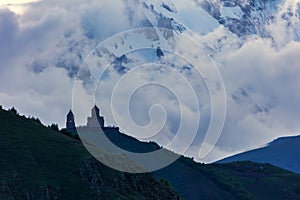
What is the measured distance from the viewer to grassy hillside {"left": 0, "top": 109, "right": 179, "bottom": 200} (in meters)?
102

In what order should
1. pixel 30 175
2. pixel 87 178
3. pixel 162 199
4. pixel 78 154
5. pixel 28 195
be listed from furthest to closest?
pixel 162 199
pixel 78 154
pixel 87 178
pixel 30 175
pixel 28 195

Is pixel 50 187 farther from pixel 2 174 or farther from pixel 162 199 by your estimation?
pixel 162 199

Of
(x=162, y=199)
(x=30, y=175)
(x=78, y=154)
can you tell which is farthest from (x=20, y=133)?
(x=162, y=199)

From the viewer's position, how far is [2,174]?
102 metres

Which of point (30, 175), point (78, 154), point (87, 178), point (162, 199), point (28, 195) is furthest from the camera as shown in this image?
point (162, 199)

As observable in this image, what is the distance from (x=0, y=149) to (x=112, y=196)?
17.1 meters

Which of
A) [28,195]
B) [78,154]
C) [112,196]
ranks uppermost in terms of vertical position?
[78,154]

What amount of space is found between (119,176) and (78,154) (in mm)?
7157

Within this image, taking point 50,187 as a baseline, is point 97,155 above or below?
above

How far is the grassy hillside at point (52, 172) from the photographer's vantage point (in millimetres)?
101625

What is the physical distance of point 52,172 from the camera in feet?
357

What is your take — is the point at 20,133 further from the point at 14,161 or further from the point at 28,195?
the point at 28,195

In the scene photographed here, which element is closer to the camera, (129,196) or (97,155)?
(129,196)

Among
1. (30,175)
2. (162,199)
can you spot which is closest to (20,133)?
(30,175)
